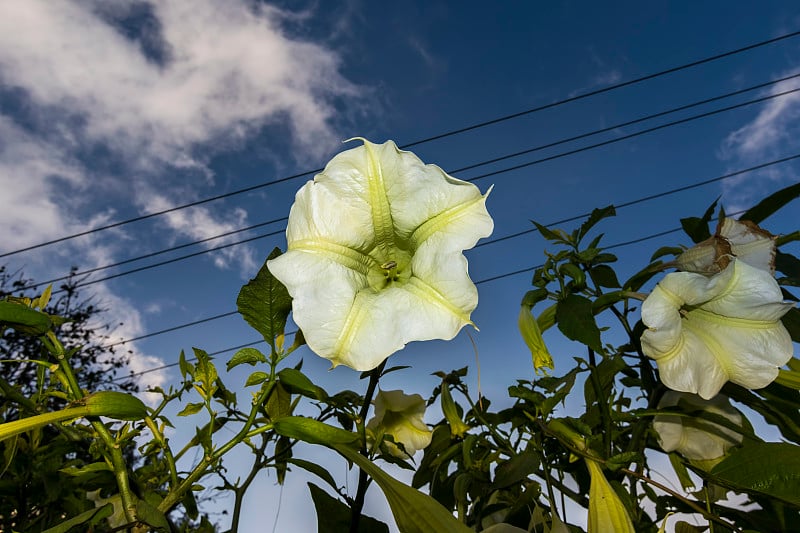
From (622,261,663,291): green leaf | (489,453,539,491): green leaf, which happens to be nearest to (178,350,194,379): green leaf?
(489,453,539,491): green leaf

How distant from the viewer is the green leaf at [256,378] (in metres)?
0.63

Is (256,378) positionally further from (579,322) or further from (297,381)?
(579,322)

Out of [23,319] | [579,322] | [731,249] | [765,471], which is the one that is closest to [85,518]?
[23,319]

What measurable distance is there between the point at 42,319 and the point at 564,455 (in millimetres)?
742

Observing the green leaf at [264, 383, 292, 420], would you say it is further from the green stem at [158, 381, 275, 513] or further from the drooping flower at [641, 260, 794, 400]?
the drooping flower at [641, 260, 794, 400]

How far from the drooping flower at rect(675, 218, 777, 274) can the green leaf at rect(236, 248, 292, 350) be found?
0.58 meters

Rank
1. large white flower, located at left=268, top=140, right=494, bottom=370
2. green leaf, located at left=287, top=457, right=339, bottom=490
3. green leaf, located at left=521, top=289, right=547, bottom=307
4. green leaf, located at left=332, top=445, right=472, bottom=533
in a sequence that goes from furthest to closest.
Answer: green leaf, located at left=521, top=289, right=547, bottom=307
green leaf, located at left=287, top=457, right=339, bottom=490
large white flower, located at left=268, top=140, right=494, bottom=370
green leaf, located at left=332, top=445, right=472, bottom=533

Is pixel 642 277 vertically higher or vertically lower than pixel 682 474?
higher

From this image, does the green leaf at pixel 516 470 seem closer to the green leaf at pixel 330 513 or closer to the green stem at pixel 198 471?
the green leaf at pixel 330 513

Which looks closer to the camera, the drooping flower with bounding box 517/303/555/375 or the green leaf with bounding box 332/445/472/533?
the green leaf with bounding box 332/445/472/533

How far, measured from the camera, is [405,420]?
39.3 inches

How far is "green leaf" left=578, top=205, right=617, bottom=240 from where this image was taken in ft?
3.23

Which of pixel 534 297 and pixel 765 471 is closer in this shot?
pixel 765 471

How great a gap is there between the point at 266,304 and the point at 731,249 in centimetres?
67
